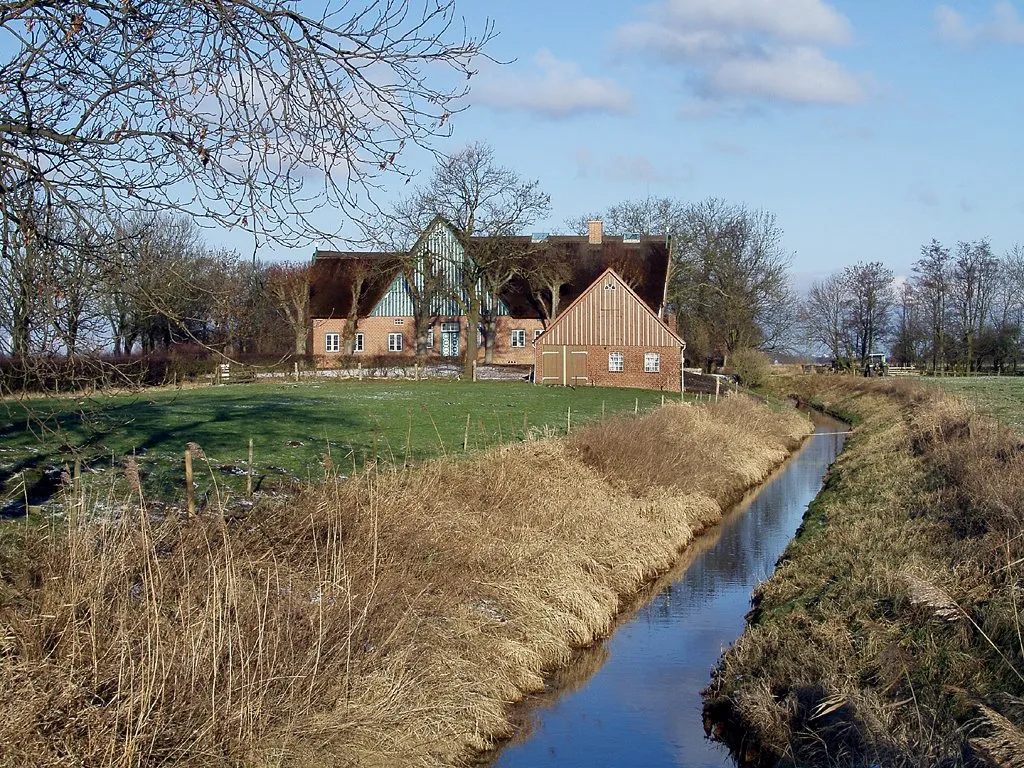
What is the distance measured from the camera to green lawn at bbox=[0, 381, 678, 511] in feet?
29.8

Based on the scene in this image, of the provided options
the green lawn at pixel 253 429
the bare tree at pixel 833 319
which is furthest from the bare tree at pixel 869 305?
the green lawn at pixel 253 429

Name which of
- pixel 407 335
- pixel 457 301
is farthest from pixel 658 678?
pixel 407 335


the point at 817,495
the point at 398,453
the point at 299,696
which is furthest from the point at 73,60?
the point at 817,495

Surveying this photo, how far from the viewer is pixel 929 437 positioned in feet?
→ 71.1

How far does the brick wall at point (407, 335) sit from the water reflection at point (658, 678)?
43514 millimetres

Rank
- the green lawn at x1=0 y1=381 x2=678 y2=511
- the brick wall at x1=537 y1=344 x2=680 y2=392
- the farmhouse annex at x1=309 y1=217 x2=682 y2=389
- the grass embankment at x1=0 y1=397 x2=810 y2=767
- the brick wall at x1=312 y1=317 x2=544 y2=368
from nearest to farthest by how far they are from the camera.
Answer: the grass embankment at x1=0 y1=397 x2=810 y2=767
the green lawn at x1=0 y1=381 x2=678 y2=511
the brick wall at x1=537 y1=344 x2=680 y2=392
the farmhouse annex at x1=309 y1=217 x2=682 y2=389
the brick wall at x1=312 y1=317 x2=544 y2=368

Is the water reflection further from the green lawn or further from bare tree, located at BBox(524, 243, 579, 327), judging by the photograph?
bare tree, located at BBox(524, 243, 579, 327)

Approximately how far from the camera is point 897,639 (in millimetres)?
9266

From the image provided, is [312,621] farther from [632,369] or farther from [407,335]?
[407,335]

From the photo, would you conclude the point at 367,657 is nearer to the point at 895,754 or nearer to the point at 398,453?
the point at 895,754

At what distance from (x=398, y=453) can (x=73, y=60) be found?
13407 mm

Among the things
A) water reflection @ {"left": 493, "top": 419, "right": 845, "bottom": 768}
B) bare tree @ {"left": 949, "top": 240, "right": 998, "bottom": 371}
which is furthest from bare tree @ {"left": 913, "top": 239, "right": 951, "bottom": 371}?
water reflection @ {"left": 493, "top": 419, "right": 845, "bottom": 768}

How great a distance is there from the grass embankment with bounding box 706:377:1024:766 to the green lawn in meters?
4.94

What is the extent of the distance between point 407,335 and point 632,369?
15741 millimetres
